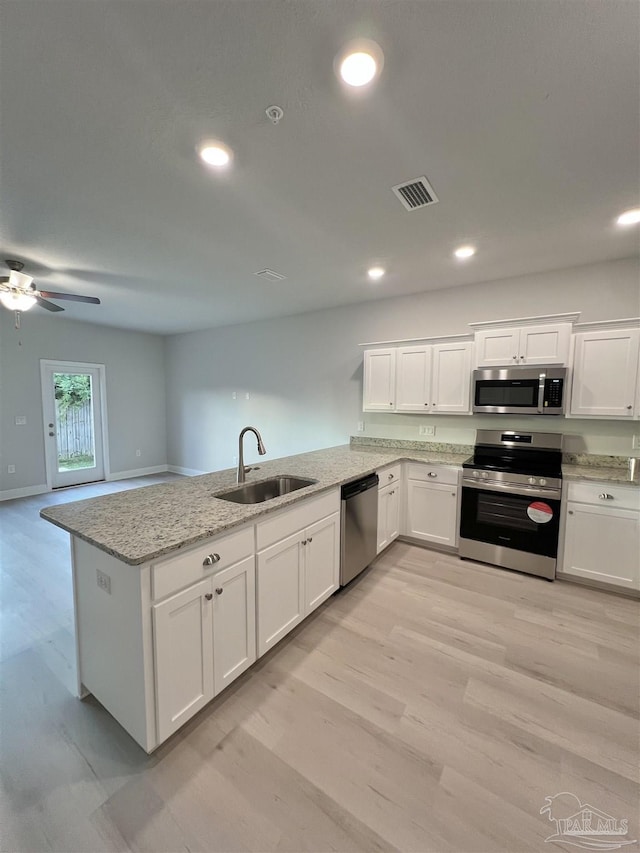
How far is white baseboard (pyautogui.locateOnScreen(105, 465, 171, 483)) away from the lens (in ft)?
20.2

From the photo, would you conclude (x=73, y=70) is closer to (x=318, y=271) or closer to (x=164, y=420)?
(x=318, y=271)

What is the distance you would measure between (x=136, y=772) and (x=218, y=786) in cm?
36

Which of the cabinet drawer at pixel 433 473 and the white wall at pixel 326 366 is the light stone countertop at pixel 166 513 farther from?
the white wall at pixel 326 366

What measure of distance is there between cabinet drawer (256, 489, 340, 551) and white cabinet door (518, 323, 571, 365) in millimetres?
2138

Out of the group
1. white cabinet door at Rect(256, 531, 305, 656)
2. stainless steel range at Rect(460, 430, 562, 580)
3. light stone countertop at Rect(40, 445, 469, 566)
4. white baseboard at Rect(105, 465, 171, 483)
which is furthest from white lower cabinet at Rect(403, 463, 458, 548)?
white baseboard at Rect(105, 465, 171, 483)

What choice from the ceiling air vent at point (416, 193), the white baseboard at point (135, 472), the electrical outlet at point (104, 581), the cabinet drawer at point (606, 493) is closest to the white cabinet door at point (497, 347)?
the cabinet drawer at point (606, 493)

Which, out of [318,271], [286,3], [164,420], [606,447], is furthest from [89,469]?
[606,447]

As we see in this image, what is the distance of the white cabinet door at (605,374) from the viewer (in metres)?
2.68

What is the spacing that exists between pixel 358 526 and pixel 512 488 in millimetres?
1397

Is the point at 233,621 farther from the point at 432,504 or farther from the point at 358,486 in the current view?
the point at 432,504

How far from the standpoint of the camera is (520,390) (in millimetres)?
3055

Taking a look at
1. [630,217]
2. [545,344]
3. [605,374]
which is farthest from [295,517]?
[630,217]
